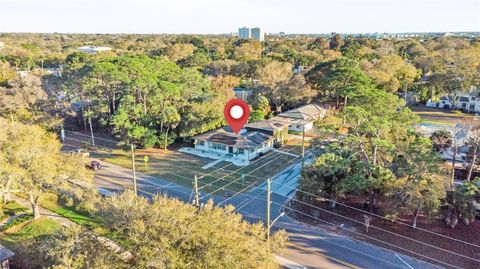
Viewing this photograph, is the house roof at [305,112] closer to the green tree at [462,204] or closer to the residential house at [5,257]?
the green tree at [462,204]

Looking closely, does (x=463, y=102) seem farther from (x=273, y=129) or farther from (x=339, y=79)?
(x=273, y=129)

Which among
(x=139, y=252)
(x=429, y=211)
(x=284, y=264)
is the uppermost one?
(x=139, y=252)

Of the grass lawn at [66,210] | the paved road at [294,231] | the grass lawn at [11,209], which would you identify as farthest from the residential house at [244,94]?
the grass lawn at [11,209]

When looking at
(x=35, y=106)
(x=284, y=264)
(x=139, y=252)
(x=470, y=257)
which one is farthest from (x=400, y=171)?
(x=35, y=106)

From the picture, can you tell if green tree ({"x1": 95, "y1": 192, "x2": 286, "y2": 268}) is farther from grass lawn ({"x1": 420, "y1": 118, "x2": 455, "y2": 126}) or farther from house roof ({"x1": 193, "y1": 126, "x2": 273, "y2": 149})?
grass lawn ({"x1": 420, "y1": 118, "x2": 455, "y2": 126})

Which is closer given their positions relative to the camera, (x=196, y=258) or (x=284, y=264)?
(x=196, y=258)

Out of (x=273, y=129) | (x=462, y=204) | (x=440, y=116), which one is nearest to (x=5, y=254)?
(x=462, y=204)

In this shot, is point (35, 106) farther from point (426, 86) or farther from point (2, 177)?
point (426, 86)
